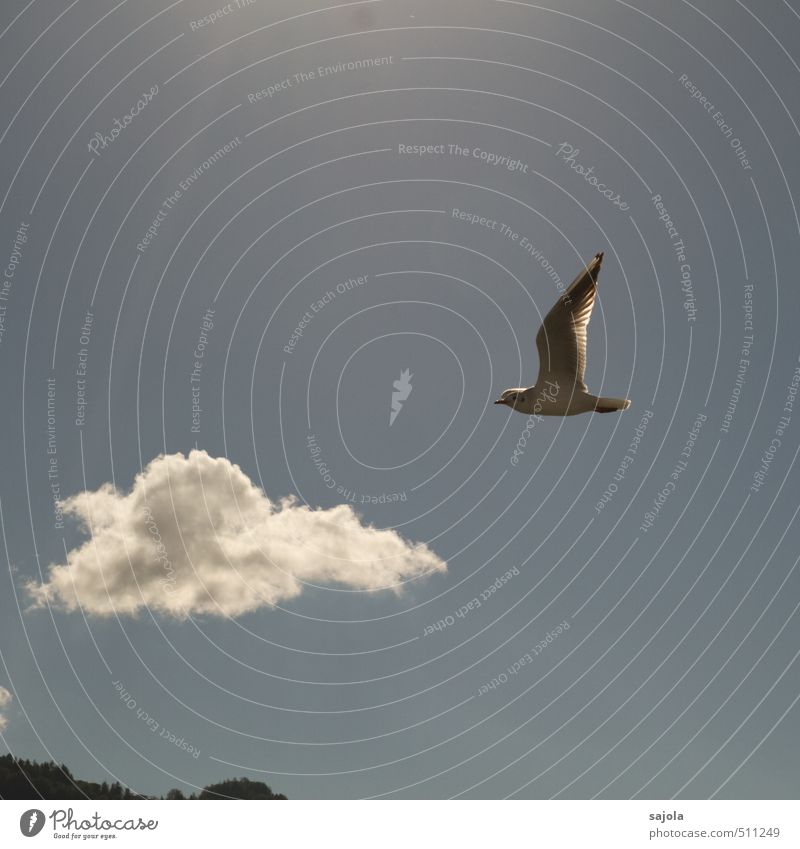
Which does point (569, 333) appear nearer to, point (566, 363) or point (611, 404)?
point (566, 363)

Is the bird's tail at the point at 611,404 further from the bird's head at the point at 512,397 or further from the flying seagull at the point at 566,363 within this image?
the bird's head at the point at 512,397

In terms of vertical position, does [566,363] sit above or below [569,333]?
below

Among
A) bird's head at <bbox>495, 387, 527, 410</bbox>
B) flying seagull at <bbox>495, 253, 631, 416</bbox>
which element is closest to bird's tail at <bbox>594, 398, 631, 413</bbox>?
flying seagull at <bbox>495, 253, 631, 416</bbox>

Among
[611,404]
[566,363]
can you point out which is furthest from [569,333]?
[611,404]

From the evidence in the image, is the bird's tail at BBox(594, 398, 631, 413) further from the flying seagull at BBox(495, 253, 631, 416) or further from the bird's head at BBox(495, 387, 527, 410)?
the bird's head at BBox(495, 387, 527, 410)

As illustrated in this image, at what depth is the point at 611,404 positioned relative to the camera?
2552 centimetres

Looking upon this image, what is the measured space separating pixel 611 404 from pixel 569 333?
292cm

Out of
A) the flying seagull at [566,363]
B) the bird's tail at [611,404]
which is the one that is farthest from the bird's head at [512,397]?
the bird's tail at [611,404]

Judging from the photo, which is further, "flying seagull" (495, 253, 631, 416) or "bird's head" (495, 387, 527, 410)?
"bird's head" (495, 387, 527, 410)

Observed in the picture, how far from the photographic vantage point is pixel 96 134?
29438mm

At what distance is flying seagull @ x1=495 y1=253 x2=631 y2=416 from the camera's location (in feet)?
78.6
